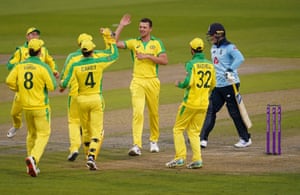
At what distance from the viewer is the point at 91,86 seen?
706 inches

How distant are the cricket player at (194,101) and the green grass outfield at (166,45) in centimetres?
45

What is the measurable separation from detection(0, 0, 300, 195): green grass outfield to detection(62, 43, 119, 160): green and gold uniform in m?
0.80

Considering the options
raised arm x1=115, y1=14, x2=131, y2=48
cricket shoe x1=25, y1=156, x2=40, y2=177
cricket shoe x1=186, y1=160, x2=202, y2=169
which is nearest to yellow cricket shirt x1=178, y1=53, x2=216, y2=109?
cricket shoe x1=186, y1=160, x2=202, y2=169

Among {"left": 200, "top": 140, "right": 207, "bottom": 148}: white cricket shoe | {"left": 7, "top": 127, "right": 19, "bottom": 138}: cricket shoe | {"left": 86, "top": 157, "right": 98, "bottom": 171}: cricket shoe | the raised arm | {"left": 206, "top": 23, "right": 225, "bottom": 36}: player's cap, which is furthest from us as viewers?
{"left": 7, "top": 127, "right": 19, "bottom": 138}: cricket shoe

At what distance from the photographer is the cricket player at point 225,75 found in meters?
20.2

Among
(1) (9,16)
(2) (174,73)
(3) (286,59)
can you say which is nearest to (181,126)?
(2) (174,73)

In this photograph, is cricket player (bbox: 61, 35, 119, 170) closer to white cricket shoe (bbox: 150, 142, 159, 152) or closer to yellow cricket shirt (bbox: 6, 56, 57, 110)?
yellow cricket shirt (bbox: 6, 56, 57, 110)

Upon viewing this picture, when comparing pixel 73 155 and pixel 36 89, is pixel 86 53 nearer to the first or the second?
pixel 36 89

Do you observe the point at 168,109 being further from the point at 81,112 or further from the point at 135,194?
the point at 135,194

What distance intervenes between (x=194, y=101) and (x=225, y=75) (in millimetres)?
2650

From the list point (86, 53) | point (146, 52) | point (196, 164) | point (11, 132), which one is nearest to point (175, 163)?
point (196, 164)

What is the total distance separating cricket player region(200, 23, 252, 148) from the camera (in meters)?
20.2

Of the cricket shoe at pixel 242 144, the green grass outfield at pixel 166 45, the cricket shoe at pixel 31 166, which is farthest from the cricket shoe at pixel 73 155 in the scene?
the cricket shoe at pixel 242 144

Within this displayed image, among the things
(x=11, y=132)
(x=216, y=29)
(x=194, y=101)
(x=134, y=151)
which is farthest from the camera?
(x=11, y=132)
